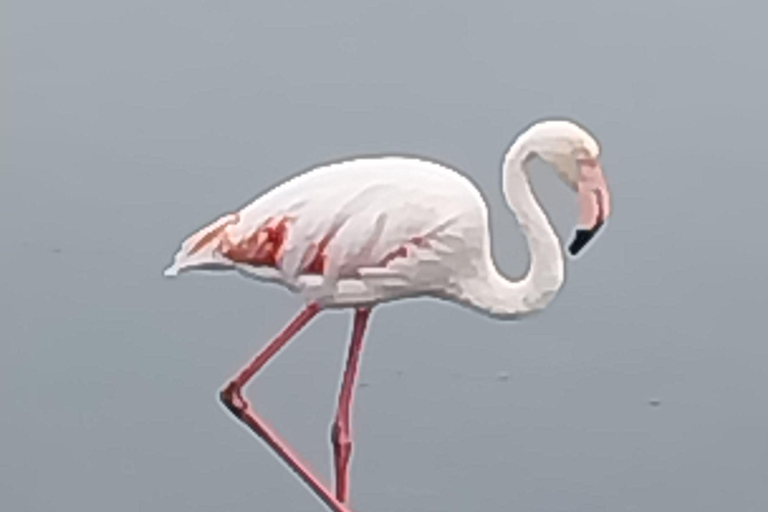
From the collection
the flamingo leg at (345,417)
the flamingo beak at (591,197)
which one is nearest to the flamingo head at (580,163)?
the flamingo beak at (591,197)

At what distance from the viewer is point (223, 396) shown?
101cm

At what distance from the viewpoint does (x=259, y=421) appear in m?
1.01

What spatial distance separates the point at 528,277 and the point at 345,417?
192 millimetres

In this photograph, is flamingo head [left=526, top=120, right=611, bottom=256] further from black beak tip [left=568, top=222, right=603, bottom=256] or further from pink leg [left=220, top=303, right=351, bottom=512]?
pink leg [left=220, top=303, right=351, bottom=512]

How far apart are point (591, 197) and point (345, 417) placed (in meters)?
0.27

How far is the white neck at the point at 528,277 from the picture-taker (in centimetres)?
96

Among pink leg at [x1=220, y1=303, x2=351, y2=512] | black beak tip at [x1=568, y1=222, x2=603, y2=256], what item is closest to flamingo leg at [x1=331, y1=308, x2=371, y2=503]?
pink leg at [x1=220, y1=303, x2=351, y2=512]

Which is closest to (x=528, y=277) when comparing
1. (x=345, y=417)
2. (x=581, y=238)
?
(x=581, y=238)

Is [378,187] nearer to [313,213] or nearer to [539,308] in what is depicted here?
[313,213]

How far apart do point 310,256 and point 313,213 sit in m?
0.03

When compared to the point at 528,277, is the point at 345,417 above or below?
below

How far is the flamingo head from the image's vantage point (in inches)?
37.4

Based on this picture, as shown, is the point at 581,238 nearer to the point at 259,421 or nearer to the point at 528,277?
the point at 528,277

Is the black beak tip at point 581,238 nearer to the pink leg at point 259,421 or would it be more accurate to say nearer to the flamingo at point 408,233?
the flamingo at point 408,233
